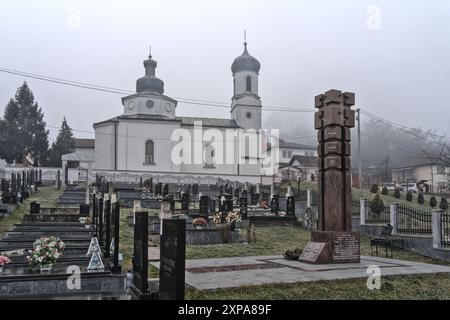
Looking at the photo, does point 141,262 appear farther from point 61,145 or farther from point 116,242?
point 61,145

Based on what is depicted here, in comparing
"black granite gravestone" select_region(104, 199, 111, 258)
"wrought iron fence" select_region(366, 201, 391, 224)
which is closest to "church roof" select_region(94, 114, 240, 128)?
"wrought iron fence" select_region(366, 201, 391, 224)

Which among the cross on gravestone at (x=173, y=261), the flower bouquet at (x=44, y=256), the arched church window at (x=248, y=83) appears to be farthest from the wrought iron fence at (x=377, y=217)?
the arched church window at (x=248, y=83)

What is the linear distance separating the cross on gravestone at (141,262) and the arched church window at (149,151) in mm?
43583

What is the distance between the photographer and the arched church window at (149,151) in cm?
5112

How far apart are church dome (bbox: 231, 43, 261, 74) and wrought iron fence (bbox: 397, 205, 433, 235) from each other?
41.5 m

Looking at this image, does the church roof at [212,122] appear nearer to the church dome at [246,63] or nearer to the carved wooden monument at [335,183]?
the church dome at [246,63]

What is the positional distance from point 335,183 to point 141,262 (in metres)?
5.50

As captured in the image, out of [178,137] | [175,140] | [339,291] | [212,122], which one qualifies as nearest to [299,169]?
[212,122]

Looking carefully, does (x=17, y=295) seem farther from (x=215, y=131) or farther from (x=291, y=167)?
(x=291, y=167)

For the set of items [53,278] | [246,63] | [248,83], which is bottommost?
[53,278]

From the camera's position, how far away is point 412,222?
60.3ft

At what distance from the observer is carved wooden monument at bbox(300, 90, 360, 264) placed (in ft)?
35.0

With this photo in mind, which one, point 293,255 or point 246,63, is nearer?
point 293,255
